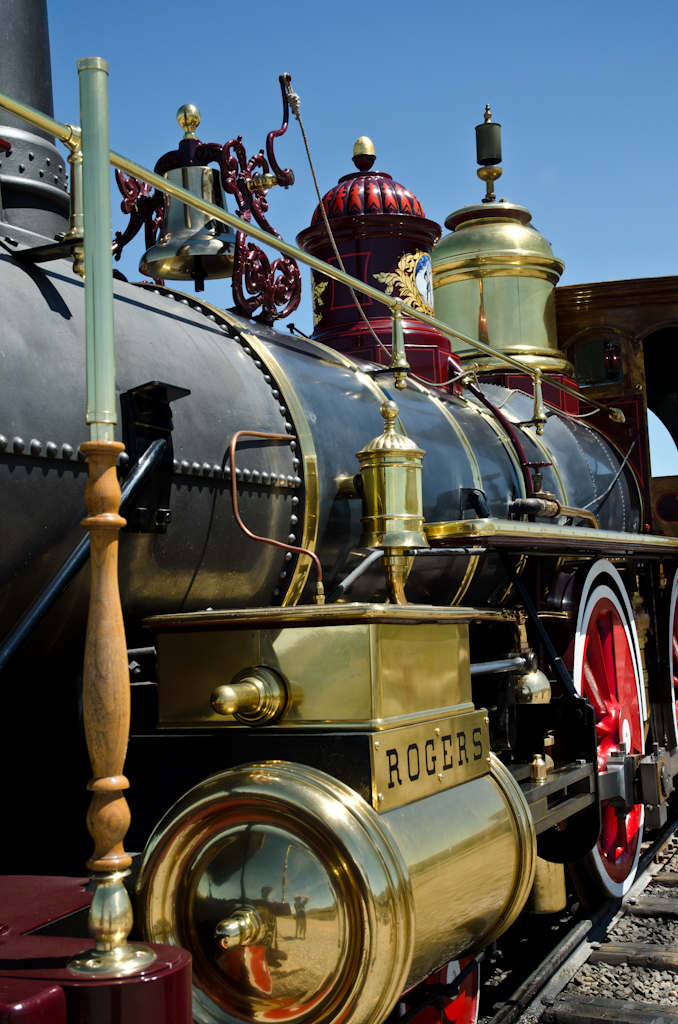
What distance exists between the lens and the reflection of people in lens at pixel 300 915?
186 cm

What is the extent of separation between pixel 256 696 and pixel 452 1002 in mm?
1297

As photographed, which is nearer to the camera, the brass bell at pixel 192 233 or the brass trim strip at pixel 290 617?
the brass trim strip at pixel 290 617

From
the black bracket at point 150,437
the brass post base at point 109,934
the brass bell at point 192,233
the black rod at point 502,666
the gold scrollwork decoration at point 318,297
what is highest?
the gold scrollwork decoration at point 318,297

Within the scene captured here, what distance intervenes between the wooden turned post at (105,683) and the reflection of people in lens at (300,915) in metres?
0.45

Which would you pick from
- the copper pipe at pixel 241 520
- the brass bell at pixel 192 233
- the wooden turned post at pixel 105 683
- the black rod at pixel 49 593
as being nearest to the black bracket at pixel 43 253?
the black rod at pixel 49 593

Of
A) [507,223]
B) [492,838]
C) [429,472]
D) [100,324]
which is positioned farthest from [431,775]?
[507,223]

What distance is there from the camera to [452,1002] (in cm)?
279

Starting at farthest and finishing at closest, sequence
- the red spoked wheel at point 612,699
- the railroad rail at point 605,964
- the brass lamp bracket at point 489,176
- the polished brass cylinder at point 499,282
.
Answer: the brass lamp bracket at point 489,176 < the polished brass cylinder at point 499,282 < the red spoked wheel at point 612,699 < the railroad rail at point 605,964

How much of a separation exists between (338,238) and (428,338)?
2.36 feet

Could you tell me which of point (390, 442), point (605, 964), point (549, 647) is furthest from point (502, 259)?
point (605, 964)

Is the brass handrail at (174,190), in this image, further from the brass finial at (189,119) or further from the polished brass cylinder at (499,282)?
the polished brass cylinder at (499,282)

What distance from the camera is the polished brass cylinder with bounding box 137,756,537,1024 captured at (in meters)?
1.84

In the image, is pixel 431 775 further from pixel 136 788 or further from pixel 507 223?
pixel 507 223

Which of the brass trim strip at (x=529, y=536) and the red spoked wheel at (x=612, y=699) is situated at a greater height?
the brass trim strip at (x=529, y=536)
